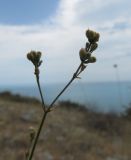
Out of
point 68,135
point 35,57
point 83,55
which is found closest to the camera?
point 83,55

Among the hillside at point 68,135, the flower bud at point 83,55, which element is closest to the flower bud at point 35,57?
the flower bud at point 83,55

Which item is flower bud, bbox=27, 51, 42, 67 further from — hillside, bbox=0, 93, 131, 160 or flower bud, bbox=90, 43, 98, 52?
hillside, bbox=0, 93, 131, 160

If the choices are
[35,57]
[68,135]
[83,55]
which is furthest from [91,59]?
[68,135]

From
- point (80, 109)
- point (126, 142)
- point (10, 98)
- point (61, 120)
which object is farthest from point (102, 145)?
point (10, 98)

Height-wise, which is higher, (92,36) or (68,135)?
(92,36)

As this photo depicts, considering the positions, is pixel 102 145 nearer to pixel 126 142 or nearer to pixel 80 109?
pixel 126 142

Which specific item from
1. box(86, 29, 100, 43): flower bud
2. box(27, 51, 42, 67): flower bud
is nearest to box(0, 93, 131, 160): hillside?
box(27, 51, 42, 67): flower bud

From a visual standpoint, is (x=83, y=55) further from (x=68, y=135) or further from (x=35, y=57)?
(x=68, y=135)

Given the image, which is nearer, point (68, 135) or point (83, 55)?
point (83, 55)

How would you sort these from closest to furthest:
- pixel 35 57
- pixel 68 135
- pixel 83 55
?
pixel 83 55 < pixel 35 57 < pixel 68 135
